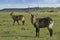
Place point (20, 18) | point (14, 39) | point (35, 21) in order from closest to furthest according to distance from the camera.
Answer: point (14, 39), point (35, 21), point (20, 18)

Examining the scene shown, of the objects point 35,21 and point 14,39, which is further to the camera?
point 35,21

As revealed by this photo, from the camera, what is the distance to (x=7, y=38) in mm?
18000

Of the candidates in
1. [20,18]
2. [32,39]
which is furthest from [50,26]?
[20,18]

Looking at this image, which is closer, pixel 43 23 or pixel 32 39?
pixel 32 39

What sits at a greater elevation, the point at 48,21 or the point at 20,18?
the point at 48,21

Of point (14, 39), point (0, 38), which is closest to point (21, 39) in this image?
point (14, 39)

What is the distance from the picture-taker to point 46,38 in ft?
59.0

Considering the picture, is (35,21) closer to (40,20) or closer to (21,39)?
(40,20)

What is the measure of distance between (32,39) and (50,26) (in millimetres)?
1869

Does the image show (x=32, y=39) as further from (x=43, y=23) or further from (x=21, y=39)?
(x=43, y=23)

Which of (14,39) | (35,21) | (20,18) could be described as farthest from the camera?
(20,18)

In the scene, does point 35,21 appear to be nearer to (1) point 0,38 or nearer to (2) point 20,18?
(1) point 0,38

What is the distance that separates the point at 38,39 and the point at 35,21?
1881 mm

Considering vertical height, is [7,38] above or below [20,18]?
above
